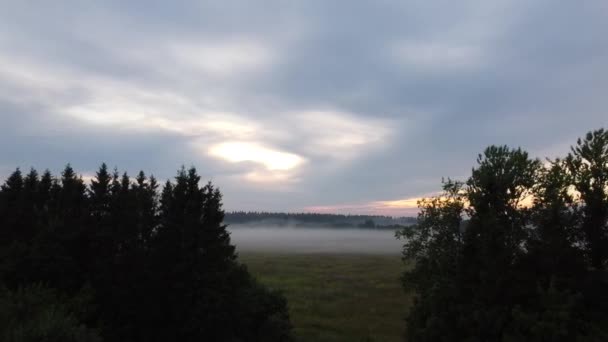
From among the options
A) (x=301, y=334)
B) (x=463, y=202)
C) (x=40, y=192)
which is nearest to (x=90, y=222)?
(x=301, y=334)

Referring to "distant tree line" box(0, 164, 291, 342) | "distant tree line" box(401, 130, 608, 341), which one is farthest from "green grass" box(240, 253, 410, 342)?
"distant tree line" box(401, 130, 608, 341)

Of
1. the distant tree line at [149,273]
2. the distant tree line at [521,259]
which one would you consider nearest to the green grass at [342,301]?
the distant tree line at [149,273]

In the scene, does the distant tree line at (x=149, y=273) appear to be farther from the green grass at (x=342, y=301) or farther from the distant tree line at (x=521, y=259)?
the distant tree line at (x=521, y=259)

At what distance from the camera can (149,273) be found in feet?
141

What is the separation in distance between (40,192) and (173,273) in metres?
43.7

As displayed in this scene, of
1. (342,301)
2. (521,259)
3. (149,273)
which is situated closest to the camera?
(521,259)

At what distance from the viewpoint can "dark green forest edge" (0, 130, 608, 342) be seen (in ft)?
98.7

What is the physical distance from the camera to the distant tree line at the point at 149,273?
1599 inches

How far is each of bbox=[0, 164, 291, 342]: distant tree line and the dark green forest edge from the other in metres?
0.12

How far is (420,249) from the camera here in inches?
1639

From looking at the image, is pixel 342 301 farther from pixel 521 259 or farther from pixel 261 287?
pixel 521 259

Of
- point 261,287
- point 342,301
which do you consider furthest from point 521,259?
point 342,301

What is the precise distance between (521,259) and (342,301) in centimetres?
4855

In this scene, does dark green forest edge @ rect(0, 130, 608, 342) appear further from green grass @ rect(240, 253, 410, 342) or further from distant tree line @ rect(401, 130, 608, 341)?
green grass @ rect(240, 253, 410, 342)
